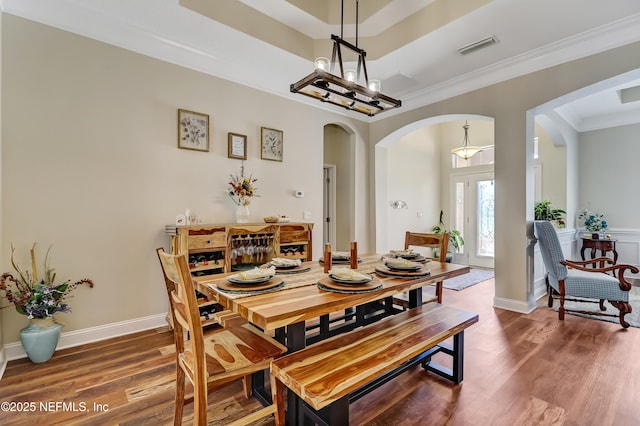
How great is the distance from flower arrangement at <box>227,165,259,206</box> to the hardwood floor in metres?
1.68

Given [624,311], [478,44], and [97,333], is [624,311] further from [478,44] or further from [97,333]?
[97,333]

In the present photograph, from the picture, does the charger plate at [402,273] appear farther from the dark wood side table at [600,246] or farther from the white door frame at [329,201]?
the dark wood side table at [600,246]

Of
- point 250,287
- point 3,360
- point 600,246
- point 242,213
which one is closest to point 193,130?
point 242,213

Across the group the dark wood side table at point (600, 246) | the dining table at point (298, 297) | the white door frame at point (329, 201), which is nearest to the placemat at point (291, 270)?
the dining table at point (298, 297)

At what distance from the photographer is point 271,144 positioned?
404 cm

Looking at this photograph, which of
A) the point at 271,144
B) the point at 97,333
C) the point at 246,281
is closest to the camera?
the point at 246,281

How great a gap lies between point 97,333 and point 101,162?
64.2 inches

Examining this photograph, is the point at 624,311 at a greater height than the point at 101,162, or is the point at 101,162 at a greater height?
the point at 101,162

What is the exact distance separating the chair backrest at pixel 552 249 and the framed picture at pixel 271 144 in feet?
11.3

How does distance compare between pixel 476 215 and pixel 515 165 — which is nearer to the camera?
pixel 515 165

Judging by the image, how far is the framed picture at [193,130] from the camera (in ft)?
10.8

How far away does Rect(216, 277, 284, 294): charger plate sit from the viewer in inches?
63.7

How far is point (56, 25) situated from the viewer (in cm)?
265

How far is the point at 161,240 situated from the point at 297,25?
2.84 meters
